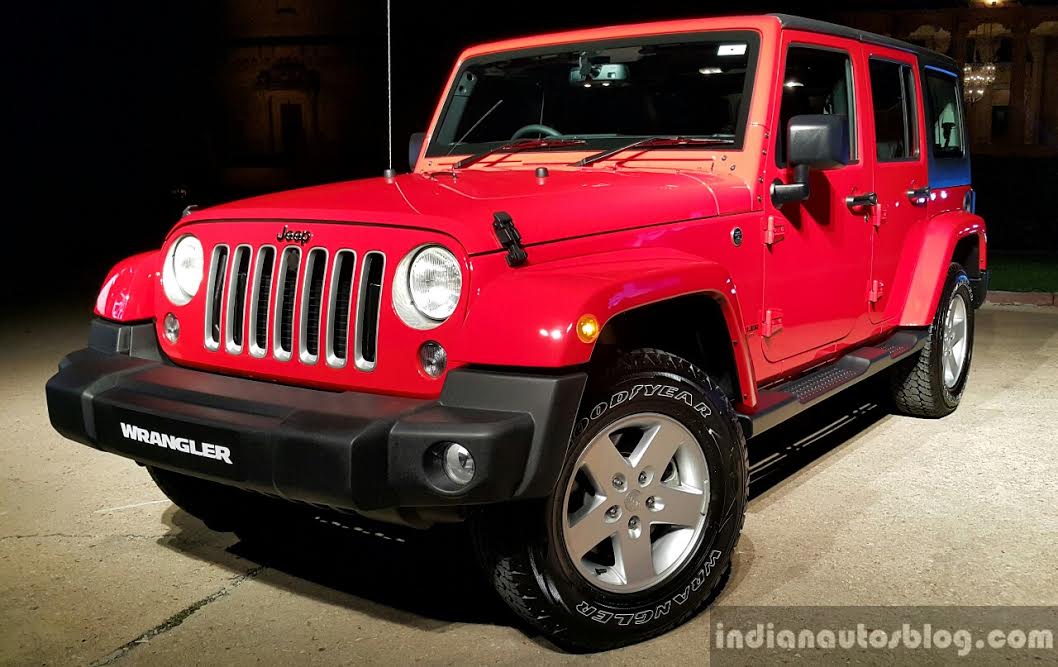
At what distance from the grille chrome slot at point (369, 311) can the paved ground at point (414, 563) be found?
2.93 ft

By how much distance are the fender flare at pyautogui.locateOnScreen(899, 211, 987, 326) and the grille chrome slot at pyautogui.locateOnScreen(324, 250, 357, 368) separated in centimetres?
311

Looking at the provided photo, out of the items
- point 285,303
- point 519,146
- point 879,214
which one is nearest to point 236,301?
point 285,303

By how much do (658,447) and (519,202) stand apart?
84 cm

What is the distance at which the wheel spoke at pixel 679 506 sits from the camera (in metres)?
3.11

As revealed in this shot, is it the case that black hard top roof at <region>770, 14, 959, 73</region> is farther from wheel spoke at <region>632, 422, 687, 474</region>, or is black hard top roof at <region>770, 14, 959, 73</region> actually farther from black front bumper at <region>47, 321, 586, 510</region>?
black front bumper at <region>47, 321, 586, 510</region>

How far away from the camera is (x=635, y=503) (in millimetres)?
3057

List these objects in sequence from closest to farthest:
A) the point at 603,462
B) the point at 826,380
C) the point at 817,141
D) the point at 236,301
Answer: the point at 603,462 < the point at 236,301 < the point at 817,141 < the point at 826,380

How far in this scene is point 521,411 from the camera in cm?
257

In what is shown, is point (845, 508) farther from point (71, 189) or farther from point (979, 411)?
point (71, 189)

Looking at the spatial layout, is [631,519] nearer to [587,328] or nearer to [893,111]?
[587,328]

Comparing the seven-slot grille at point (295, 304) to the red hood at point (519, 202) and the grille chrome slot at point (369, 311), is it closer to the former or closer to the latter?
the grille chrome slot at point (369, 311)

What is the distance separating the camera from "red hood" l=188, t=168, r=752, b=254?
2914mm

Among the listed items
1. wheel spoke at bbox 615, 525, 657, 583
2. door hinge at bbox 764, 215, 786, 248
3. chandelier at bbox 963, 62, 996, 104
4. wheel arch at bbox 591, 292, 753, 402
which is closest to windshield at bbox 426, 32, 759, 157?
door hinge at bbox 764, 215, 786, 248

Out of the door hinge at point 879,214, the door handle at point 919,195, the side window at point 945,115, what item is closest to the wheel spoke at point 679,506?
the door hinge at point 879,214
